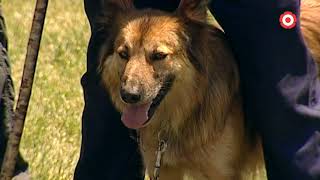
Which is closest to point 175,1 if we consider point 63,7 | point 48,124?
point 48,124

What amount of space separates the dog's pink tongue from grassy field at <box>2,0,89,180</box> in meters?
1.22

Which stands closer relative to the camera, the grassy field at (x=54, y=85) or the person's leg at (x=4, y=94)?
the person's leg at (x=4, y=94)

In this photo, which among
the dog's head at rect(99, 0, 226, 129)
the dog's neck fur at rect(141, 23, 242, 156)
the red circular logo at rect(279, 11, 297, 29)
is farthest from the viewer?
the dog's neck fur at rect(141, 23, 242, 156)

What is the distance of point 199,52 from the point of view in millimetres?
3178

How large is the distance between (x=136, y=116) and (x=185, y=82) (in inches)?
9.9

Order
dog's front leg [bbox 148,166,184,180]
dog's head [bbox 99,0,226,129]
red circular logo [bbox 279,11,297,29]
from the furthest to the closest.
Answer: dog's front leg [bbox 148,166,184,180]
dog's head [bbox 99,0,226,129]
red circular logo [bbox 279,11,297,29]

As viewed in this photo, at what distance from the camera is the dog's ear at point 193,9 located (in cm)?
309

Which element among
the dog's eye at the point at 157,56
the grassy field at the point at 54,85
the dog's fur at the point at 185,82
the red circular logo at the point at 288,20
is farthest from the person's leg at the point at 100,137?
the red circular logo at the point at 288,20

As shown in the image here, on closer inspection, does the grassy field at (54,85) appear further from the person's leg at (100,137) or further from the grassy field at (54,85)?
the person's leg at (100,137)

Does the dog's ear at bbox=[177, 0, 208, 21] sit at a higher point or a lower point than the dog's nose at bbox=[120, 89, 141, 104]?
higher

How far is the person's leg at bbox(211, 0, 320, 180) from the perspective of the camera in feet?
9.71

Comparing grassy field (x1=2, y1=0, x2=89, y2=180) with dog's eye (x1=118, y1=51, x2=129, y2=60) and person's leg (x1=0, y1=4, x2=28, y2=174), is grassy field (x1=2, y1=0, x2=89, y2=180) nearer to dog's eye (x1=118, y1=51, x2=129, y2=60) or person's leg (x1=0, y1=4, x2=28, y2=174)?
person's leg (x1=0, y1=4, x2=28, y2=174)

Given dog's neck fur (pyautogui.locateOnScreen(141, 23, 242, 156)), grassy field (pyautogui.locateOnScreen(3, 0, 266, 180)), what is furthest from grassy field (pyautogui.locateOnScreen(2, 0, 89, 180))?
dog's neck fur (pyautogui.locateOnScreen(141, 23, 242, 156))

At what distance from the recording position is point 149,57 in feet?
10.0
